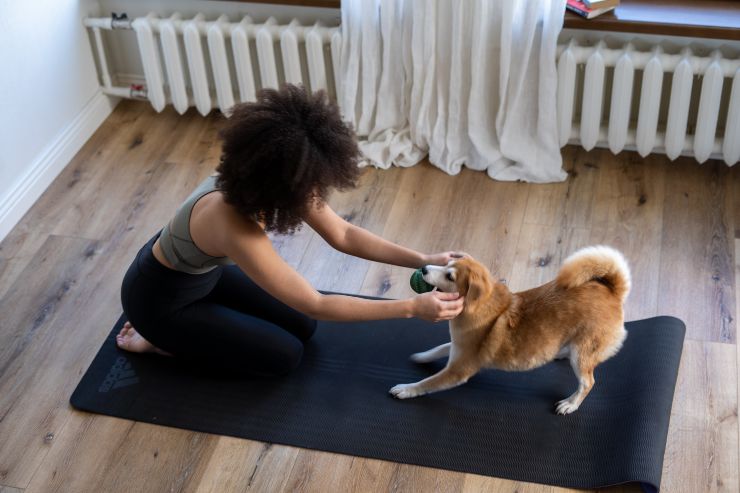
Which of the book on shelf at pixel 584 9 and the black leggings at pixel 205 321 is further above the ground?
the book on shelf at pixel 584 9

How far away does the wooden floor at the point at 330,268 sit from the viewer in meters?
2.06

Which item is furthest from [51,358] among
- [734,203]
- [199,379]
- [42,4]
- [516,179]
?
[734,203]

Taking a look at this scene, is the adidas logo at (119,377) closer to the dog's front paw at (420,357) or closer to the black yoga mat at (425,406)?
the black yoga mat at (425,406)

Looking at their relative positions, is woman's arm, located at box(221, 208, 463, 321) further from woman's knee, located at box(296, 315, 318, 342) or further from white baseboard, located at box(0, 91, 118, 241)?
white baseboard, located at box(0, 91, 118, 241)

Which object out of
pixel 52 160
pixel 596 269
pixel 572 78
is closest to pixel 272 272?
pixel 596 269

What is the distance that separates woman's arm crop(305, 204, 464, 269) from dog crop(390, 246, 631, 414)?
0.43 ft

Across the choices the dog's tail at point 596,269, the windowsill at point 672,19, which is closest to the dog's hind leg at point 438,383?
the dog's tail at point 596,269

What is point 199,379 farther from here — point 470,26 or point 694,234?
point 694,234

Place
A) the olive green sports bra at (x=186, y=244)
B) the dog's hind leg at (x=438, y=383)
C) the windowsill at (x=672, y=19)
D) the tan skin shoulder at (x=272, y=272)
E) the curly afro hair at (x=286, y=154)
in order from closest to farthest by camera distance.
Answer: the curly afro hair at (x=286, y=154), the tan skin shoulder at (x=272, y=272), the olive green sports bra at (x=186, y=244), the dog's hind leg at (x=438, y=383), the windowsill at (x=672, y=19)

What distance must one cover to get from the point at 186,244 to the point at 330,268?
0.71 metres

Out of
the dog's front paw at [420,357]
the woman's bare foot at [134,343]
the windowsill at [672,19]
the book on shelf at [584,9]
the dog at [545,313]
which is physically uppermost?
the book on shelf at [584,9]

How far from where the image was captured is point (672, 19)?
2658mm

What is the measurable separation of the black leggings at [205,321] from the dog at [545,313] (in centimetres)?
49

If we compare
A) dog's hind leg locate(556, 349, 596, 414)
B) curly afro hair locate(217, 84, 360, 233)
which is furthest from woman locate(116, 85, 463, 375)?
dog's hind leg locate(556, 349, 596, 414)
